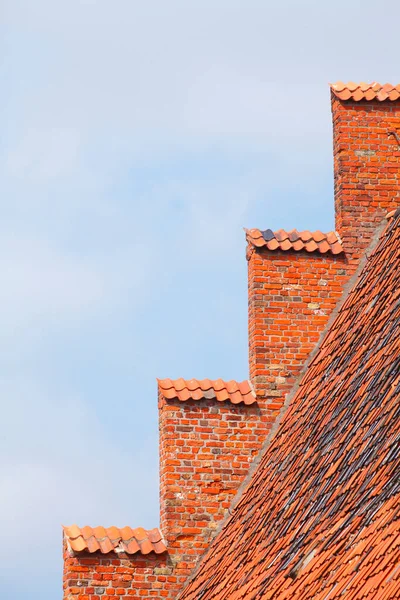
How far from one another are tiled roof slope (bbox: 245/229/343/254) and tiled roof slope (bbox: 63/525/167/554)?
10.9 ft

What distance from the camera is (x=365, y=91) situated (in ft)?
53.0

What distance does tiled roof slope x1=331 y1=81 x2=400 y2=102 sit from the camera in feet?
52.5

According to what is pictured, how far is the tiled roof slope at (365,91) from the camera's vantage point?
52.5 feet

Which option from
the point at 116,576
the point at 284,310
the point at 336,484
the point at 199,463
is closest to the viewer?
the point at 336,484

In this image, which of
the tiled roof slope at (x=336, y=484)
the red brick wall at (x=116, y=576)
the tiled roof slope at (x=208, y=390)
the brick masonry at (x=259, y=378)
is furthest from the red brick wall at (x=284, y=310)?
the red brick wall at (x=116, y=576)

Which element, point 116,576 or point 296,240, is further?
point 296,240

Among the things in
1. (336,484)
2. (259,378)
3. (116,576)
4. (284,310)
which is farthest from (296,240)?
(336,484)

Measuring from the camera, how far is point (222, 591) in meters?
12.3

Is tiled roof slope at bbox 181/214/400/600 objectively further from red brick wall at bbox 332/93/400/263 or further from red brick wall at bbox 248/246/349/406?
red brick wall at bbox 332/93/400/263

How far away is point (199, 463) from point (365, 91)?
4535 mm

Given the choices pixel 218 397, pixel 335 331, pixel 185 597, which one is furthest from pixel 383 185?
pixel 185 597

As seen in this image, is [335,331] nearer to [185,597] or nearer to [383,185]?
[383,185]

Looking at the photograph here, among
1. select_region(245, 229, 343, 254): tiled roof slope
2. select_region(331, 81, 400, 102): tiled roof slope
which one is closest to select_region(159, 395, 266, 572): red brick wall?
select_region(245, 229, 343, 254): tiled roof slope

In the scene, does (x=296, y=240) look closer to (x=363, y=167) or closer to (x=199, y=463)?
(x=363, y=167)
